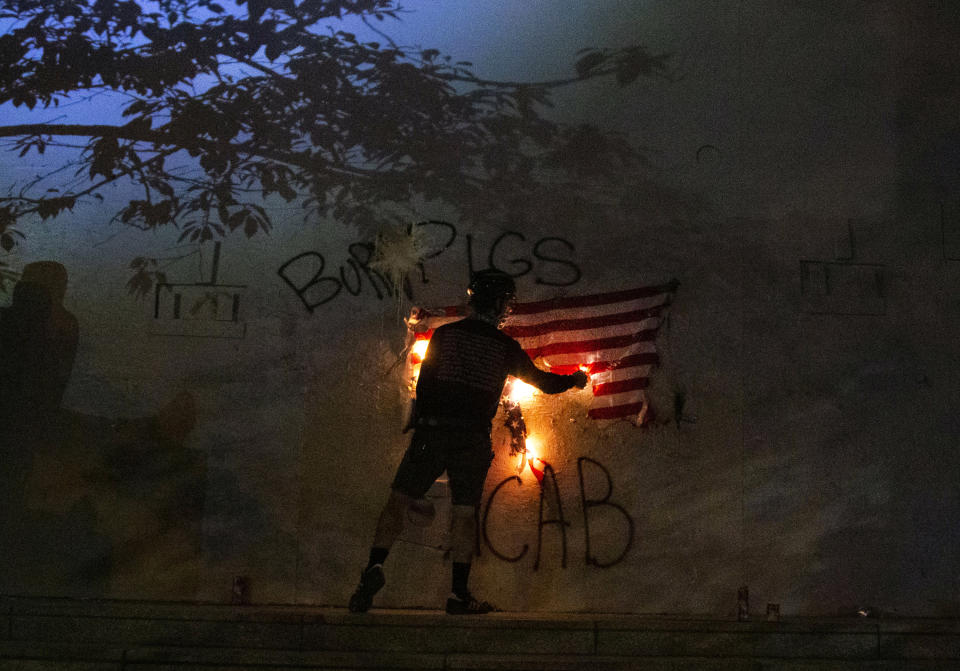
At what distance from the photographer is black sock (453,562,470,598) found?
5488 mm

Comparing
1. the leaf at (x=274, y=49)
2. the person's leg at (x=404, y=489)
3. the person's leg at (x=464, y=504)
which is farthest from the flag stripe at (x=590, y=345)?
the leaf at (x=274, y=49)

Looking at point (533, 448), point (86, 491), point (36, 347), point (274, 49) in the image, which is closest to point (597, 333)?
point (533, 448)

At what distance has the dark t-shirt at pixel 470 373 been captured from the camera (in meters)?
5.54

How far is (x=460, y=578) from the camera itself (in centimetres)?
553

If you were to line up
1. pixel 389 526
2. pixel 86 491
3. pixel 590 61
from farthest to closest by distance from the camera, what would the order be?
pixel 590 61 < pixel 86 491 < pixel 389 526

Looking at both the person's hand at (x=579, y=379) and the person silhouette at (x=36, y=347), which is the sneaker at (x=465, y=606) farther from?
the person silhouette at (x=36, y=347)

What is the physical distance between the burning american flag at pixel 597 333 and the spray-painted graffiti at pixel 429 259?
21cm

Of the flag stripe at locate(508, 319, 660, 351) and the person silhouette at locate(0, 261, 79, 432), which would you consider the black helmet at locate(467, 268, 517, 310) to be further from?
the person silhouette at locate(0, 261, 79, 432)

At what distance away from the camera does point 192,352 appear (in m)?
6.33

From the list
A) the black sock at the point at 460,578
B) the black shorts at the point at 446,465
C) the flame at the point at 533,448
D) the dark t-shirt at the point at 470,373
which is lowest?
the black sock at the point at 460,578

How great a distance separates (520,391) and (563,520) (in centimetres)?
90

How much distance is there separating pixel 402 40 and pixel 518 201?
4.73 feet

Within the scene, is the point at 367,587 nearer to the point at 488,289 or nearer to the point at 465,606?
the point at 465,606

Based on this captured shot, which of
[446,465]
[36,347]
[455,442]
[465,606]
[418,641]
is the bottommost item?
[418,641]
